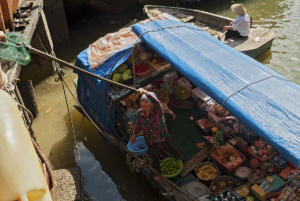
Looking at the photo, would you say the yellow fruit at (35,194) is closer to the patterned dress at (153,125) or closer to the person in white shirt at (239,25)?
the patterned dress at (153,125)

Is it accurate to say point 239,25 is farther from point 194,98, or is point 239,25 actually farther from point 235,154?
point 235,154

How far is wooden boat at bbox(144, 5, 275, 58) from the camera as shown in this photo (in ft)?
32.8

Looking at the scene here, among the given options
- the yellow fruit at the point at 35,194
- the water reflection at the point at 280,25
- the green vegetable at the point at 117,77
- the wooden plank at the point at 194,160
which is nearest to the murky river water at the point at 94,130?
the water reflection at the point at 280,25

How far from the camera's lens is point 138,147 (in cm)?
668

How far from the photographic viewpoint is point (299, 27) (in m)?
12.6

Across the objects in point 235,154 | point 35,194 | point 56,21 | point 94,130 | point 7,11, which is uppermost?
point 7,11

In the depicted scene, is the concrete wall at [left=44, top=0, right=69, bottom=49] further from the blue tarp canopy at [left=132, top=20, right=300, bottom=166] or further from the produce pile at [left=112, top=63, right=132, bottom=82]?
the blue tarp canopy at [left=132, top=20, right=300, bottom=166]

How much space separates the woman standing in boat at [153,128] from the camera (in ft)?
18.3

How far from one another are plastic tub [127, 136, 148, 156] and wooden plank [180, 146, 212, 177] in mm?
932

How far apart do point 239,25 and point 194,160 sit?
5.40 m

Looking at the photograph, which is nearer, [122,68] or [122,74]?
[122,74]

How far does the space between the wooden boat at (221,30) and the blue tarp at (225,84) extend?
2755mm

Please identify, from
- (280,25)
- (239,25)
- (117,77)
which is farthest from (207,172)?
(280,25)

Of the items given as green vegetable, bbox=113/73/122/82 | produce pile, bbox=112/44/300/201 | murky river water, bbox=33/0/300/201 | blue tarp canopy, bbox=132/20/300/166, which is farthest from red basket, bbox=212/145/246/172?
green vegetable, bbox=113/73/122/82
